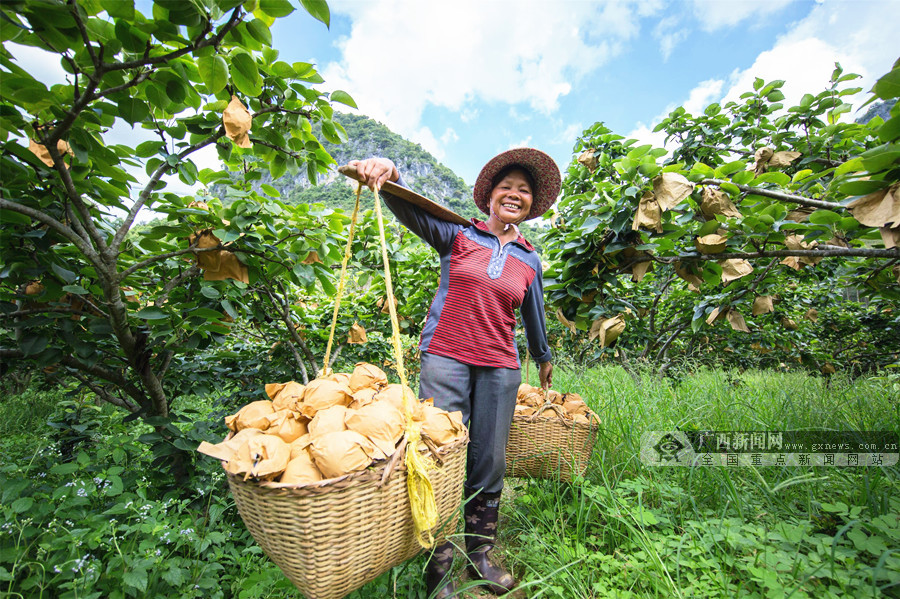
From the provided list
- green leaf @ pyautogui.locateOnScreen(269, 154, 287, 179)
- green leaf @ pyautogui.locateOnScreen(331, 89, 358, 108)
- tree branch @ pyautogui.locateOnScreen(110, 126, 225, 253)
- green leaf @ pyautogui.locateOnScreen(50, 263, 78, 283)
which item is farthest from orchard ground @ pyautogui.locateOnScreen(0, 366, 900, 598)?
green leaf @ pyautogui.locateOnScreen(331, 89, 358, 108)

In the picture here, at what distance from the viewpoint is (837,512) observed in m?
1.56

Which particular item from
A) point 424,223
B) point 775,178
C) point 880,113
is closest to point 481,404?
point 424,223

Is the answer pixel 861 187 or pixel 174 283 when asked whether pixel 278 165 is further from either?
pixel 861 187

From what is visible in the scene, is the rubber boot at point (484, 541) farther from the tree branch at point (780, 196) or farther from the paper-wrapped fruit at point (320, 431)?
the tree branch at point (780, 196)

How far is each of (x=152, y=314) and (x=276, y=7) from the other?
1199 mm

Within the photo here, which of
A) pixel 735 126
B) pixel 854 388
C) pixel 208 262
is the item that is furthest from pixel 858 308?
pixel 208 262

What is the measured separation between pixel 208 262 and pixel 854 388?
15.9 feet

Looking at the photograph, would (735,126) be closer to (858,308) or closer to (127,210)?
(127,210)

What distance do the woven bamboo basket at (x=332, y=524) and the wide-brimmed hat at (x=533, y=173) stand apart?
1487 millimetres

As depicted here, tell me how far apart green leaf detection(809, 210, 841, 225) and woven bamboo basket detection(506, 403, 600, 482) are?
1.36m

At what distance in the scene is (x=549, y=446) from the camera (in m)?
2.07

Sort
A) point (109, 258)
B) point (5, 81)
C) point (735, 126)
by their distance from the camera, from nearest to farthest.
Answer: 1. point (5, 81)
2. point (109, 258)
3. point (735, 126)

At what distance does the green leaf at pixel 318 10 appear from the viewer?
3.22 feet
